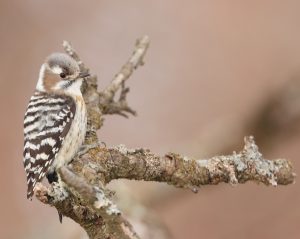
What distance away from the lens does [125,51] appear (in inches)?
278

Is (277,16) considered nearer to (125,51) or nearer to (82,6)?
(125,51)

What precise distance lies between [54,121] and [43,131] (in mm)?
130

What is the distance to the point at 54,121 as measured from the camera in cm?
404

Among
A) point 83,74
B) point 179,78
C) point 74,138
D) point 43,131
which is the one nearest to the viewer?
point 74,138

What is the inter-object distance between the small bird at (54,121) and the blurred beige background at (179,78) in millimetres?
1353

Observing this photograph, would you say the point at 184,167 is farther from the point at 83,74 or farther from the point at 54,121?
the point at 83,74

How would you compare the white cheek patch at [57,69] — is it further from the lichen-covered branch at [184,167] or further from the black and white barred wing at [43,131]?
the lichen-covered branch at [184,167]

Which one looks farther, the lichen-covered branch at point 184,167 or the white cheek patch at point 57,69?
the white cheek patch at point 57,69

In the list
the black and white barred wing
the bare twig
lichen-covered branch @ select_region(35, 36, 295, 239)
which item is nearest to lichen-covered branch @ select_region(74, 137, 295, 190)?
lichen-covered branch @ select_region(35, 36, 295, 239)

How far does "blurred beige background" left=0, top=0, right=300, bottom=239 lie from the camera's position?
5586 millimetres

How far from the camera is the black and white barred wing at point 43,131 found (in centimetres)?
379

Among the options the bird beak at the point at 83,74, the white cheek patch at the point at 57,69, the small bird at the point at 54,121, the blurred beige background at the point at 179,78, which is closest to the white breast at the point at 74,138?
the small bird at the point at 54,121

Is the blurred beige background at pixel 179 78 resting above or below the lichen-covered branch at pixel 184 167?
above

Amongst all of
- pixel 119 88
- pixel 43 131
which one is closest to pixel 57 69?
pixel 119 88
